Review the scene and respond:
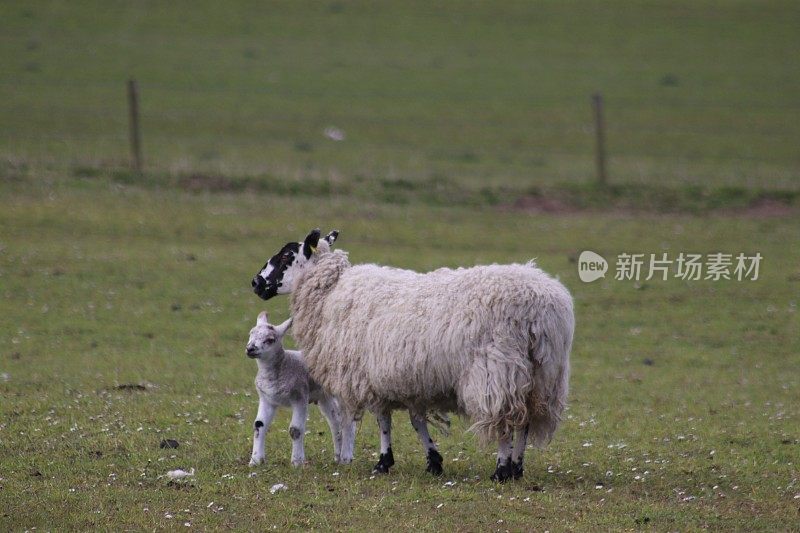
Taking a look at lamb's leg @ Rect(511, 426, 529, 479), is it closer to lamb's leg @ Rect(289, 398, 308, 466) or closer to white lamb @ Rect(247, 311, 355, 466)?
white lamb @ Rect(247, 311, 355, 466)

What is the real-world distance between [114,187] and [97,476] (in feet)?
51.2

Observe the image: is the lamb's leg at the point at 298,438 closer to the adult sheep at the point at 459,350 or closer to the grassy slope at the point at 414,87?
the adult sheep at the point at 459,350

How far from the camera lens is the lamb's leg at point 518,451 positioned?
970 cm

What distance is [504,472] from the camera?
966 cm

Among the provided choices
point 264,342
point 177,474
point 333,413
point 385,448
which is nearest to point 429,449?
point 385,448

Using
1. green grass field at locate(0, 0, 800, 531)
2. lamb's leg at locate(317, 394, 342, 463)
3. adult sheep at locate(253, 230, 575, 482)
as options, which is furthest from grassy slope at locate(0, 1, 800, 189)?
adult sheep at locate(253, 230, 575, 482)

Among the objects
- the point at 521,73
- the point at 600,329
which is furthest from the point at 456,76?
the point at 600,329

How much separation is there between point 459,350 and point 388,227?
13419 millimetres

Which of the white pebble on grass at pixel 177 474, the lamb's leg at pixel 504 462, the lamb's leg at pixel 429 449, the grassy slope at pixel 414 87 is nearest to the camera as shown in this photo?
the white pebble on grass at pixel 177 474

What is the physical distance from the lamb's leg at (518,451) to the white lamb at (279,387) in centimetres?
168

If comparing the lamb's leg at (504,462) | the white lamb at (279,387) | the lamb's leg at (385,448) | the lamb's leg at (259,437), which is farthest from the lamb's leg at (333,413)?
the lamb's leg at (504,462)

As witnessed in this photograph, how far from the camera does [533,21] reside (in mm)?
54562

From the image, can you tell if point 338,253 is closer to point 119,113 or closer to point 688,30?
point 119,113

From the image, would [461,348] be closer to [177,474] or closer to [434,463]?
[434,463]
